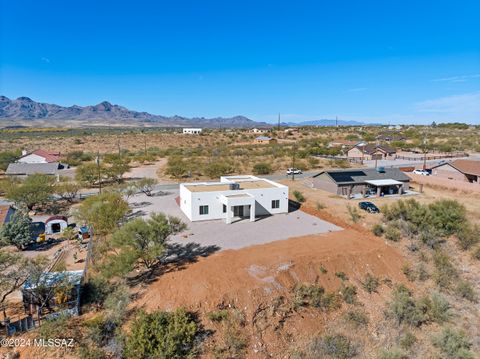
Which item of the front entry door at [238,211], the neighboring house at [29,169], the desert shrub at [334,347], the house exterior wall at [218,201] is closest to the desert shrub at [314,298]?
the desert shrub at [334,347]

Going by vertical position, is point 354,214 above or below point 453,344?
above

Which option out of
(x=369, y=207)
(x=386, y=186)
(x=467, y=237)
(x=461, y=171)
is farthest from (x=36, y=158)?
(x=461, y=171)

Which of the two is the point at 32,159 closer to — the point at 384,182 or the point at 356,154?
the point at 384,182

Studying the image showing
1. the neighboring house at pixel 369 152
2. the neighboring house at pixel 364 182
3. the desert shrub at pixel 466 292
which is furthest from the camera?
the neighboring house at pixel 369 152

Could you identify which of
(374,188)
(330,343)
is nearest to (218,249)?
(330,343)

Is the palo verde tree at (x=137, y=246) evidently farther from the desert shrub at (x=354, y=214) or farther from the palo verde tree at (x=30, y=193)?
the desert shrub at (x=354, y=214)

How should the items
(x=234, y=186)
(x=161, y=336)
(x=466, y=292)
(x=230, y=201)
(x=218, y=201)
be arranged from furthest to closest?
1. (x=234, y=186)
2. (x=218, y=201)
3. (x=230, y=201)
4. (x=466, y=292)
5. (x=161, y=336)

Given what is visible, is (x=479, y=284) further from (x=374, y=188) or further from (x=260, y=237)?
(x=374, y=188)
